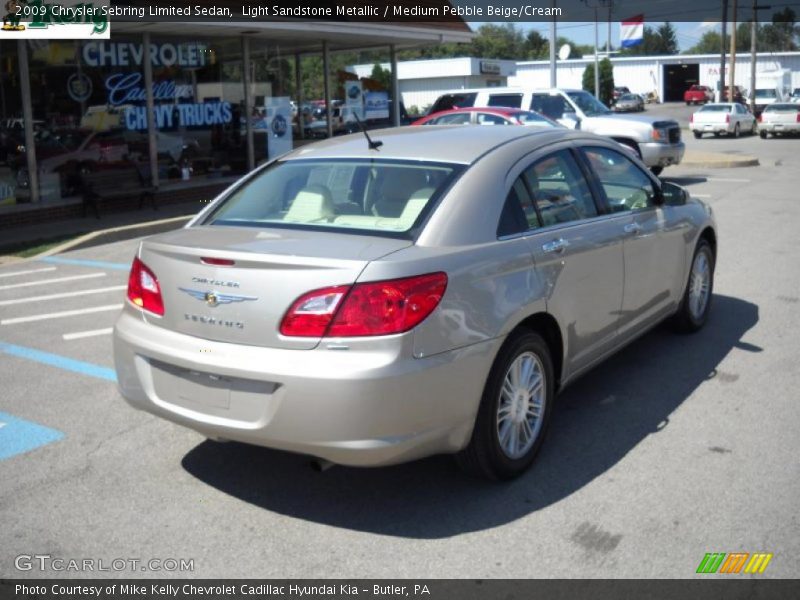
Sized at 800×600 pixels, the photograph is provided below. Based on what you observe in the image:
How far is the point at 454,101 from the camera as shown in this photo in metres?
22.1

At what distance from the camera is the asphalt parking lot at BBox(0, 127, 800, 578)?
150 inches

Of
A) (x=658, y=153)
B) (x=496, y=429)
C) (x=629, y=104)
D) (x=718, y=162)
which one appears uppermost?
(x=629, y=104)

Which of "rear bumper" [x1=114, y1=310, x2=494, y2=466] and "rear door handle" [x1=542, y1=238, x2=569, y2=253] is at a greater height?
"rear door handle" [x1=542, y1=238, x2=569, y2=253]

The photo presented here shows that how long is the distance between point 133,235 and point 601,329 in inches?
363

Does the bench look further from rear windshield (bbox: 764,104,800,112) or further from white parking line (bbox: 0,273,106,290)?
rear windshield (bbox: 764,104,800,112)

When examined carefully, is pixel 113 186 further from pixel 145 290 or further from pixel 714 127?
pixel 714 127

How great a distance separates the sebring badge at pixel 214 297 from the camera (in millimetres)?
4004

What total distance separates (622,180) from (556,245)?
157cm

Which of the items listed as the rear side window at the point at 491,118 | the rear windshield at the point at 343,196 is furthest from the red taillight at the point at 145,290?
the rear side window at the point at 491,118

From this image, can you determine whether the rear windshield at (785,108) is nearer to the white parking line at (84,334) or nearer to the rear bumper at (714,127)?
the rear bumper at (714,127)

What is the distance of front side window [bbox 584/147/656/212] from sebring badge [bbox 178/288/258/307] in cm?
271

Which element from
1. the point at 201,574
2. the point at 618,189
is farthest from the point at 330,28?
the point at 201,574

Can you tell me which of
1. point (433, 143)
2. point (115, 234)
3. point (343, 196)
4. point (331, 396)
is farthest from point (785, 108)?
point (331, 396)


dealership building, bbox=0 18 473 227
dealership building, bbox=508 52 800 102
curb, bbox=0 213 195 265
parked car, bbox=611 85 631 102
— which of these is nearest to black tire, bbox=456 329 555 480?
curb, bbox=0 213 195 265
